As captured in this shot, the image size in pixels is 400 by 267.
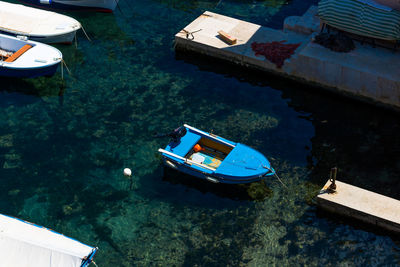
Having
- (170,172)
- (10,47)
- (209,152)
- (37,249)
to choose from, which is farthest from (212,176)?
(10,47)

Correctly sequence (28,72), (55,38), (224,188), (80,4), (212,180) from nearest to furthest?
1. (212,180)
2. (224,188)
3. (28,72)
4. (55,38)
5. (80,4)

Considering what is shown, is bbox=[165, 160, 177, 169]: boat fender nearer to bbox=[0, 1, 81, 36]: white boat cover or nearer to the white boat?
bbox=[0, 1, 81, 36]: white boat cover

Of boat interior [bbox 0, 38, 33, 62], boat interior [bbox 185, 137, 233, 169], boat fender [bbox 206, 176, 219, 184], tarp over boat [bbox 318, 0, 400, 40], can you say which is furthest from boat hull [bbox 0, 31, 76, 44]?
tarp over boat [bbox 318, 0, 400, 40]

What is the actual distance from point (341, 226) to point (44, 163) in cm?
1527

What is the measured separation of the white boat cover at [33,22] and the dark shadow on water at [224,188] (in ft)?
46.8

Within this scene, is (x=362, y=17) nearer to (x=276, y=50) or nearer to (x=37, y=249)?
(x=276, y=50)

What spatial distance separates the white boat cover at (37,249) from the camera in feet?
63.6

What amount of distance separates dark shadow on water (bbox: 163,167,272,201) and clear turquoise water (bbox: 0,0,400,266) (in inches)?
3.0

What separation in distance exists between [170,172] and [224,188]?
2.96 metres

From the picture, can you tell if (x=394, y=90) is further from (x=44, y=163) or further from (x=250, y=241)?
(x=44, y=163)

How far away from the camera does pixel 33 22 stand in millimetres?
34094

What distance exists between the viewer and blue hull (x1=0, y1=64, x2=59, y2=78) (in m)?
30.0

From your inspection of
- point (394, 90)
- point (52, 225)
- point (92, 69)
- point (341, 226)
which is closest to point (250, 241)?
point (341, 226)

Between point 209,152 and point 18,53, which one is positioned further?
point 18,53
